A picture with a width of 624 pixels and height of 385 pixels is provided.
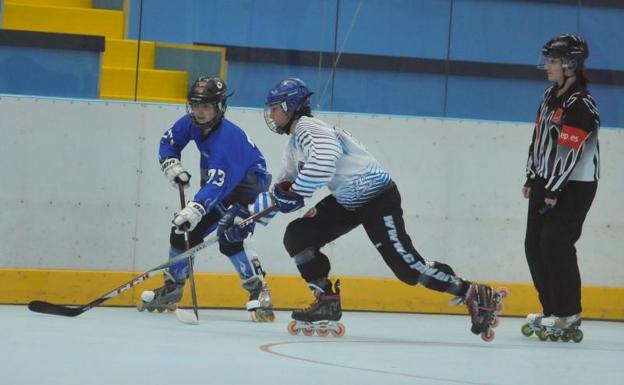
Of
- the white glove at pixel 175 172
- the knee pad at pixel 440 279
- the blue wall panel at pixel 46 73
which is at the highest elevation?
the blue wall panel at pixel 46 73

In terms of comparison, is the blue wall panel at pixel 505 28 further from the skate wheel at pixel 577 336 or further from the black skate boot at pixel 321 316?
the black skate boot at pixel 321 316

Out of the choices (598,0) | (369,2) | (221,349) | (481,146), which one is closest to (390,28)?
(369,2)

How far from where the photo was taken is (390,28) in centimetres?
662

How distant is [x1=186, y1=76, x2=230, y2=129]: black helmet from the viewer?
5.46 m

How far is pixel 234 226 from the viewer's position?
5180 mm

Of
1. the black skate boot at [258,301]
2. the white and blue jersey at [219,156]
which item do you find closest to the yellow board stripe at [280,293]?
the black skate boot at [258,301]

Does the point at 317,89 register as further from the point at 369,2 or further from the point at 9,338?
the point at 9,338

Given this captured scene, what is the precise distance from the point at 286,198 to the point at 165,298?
3.85 feet

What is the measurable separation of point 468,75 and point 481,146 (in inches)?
16.2

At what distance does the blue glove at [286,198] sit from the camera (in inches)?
194

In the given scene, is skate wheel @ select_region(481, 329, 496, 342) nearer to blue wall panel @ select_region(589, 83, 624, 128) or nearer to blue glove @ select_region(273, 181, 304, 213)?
blue glove @ select_region(273, 181, 304, 213)

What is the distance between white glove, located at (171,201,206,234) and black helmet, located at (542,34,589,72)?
1721 mm

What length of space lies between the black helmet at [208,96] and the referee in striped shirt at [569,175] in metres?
1.48

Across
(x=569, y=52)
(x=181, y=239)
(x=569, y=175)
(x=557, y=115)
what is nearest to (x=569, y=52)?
(x=569, y=52)
